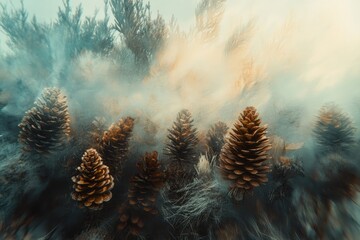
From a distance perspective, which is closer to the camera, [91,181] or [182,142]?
[91,181]

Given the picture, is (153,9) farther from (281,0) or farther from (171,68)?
(281,0)

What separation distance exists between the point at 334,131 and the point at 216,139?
0.84 m

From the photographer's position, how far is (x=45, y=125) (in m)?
1.96

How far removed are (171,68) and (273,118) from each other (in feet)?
3.89

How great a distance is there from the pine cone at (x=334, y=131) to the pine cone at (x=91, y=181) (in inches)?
61.2

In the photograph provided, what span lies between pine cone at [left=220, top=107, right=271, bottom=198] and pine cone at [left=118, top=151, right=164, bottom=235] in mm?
459

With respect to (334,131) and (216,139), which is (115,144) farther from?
(334,131)

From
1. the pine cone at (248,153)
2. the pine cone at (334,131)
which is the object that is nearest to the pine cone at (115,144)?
the pine cone at (248,153)

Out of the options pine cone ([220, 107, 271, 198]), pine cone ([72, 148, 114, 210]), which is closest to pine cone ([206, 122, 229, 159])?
pine cone ([220, 107, 271, 198])

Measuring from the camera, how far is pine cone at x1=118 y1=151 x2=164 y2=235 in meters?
1.76

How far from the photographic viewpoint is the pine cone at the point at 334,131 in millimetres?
1971

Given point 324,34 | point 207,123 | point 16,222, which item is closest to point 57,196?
point 16,222

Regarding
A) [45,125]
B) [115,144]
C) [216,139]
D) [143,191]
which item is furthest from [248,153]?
[45,125]

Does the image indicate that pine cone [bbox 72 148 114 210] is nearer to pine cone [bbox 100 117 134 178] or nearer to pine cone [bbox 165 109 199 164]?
pine cone [bbox 100 117 134 178]
